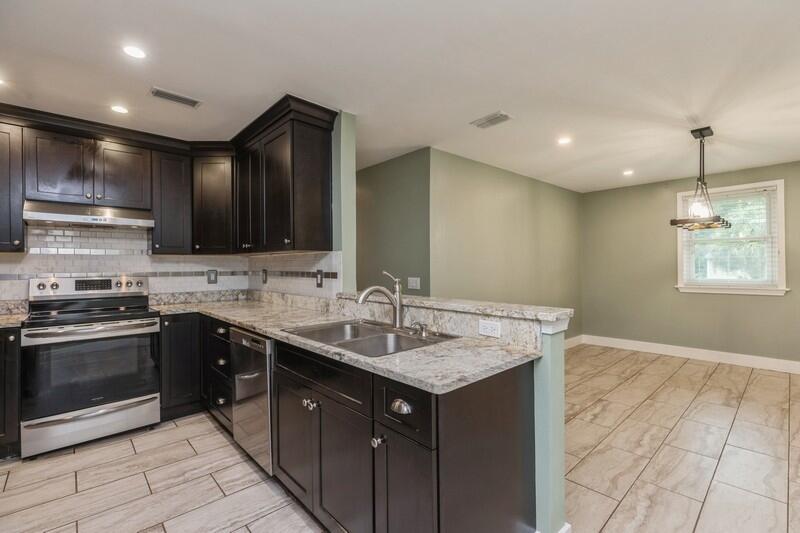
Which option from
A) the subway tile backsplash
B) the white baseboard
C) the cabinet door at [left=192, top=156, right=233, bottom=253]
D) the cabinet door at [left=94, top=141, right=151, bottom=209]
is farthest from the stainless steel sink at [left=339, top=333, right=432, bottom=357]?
the white baseboard

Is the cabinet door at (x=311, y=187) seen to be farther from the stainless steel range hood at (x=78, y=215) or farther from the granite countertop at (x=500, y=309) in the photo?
the stainless steel range hood at (x=78, y=215)

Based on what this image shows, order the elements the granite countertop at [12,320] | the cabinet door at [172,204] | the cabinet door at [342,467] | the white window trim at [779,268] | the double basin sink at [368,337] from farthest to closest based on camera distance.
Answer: the white window trim at [779,268] < the cabinet door at [172,204] < the granite countertop at [12,320] < the double basin sink at [368,337] < the cabinet door at [342,467]

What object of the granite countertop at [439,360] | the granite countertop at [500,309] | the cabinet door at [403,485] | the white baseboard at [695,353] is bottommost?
the white baseboard at [695,353]

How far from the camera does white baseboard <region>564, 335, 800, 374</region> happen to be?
4410 mm

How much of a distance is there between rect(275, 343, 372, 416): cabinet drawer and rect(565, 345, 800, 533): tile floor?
4.39ft

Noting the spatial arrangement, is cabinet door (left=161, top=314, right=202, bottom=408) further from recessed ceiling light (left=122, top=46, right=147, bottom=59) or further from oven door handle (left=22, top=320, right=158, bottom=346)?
recessed ceiling light (left=122, top=46, right=147, bottom=59)

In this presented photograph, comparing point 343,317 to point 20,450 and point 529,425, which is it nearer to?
point 529,425

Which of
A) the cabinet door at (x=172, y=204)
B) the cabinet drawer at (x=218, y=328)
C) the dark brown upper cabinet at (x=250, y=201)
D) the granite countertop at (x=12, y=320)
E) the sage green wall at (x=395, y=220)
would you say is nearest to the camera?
the granite countertop at (x=12, y=320)

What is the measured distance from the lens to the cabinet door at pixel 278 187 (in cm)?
271

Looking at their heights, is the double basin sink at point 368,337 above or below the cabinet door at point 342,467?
above

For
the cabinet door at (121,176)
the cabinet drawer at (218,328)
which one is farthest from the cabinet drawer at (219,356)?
the cabinet door at (121,176)

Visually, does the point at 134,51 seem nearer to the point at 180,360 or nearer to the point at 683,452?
the point at 180,360

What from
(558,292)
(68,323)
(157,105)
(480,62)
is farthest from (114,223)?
(558,292)

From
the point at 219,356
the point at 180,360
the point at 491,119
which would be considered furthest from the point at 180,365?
the point at 491,119
